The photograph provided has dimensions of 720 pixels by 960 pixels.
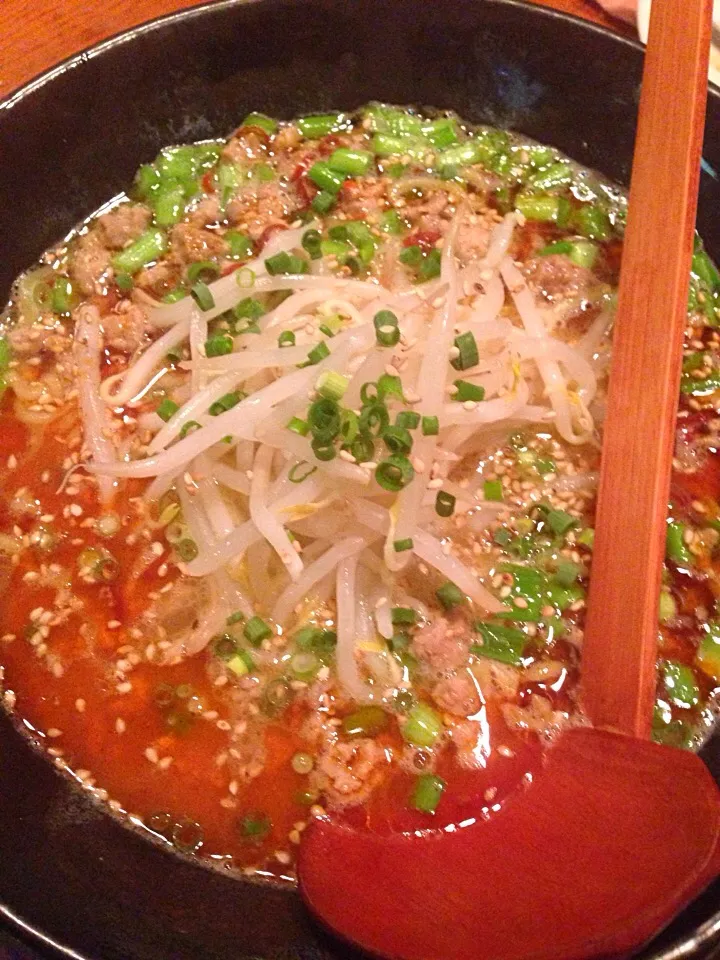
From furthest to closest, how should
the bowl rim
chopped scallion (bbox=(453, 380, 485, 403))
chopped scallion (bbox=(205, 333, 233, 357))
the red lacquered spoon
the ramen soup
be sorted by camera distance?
the bowl rim
chopped scallion (bbox=(205, 333, 233, 357))
chopped scallion (bbox=(453, 380, 485, 403))
the ramen soup
the red lacquered spoon

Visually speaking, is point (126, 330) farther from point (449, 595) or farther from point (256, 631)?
point (449, 595)

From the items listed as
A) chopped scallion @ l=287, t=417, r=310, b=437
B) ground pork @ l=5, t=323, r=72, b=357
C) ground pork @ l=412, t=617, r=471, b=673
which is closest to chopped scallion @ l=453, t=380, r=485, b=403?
chopped scallion @ l=287, t=417, r=310, b=437

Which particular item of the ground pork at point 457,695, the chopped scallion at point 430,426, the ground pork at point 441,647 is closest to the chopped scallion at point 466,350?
the chopped scallion at point 430,426

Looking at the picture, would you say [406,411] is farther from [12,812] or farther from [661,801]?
[12,812]

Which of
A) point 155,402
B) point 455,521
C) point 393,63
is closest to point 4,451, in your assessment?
point 155,402

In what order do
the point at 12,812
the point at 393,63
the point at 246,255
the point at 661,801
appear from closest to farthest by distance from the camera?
the point at 661,801 → the point at 12,812 → the point at 246,255 → the point at 393,63

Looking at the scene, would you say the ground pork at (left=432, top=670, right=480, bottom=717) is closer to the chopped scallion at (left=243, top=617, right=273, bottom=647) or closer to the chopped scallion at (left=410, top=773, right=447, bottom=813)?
the chopped scallion at (left=410, top=773, right=447, bottom=813)

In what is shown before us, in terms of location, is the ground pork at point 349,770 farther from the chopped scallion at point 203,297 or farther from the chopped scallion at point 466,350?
the chopped scallion at point 203,297

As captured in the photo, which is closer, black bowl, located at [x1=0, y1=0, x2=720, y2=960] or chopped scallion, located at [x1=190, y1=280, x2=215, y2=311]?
black bowl, located at [x1=0, y1=0, x2=720, y2=960]
